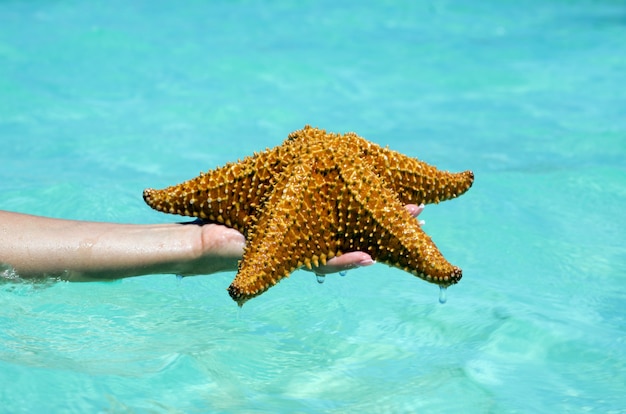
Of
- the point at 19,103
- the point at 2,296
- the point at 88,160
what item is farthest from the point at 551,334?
the point at 19,103

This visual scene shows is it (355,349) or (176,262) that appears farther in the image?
(355,349)

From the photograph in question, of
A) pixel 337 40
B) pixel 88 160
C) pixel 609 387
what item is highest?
pixel 337 40

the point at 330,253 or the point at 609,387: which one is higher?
the point at 330,253

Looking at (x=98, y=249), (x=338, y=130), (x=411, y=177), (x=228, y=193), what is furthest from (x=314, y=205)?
(x=338, y=130)

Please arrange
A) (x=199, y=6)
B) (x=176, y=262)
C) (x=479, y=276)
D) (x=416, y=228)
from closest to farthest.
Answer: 1. (x=416, y=228)
2. (x=176, y=262)
3. (x=479, y=276)
4. (x=199, y=6)

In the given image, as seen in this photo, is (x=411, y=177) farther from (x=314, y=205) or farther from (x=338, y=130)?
(x=338, y=130)

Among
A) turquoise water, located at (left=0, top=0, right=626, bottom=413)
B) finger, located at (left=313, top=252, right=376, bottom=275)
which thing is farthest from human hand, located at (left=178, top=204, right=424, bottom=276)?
turquoise water, located at (left=0, top=0, right=626, bottom=413)

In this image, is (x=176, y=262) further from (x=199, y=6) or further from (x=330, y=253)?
(x=199, y=6)
